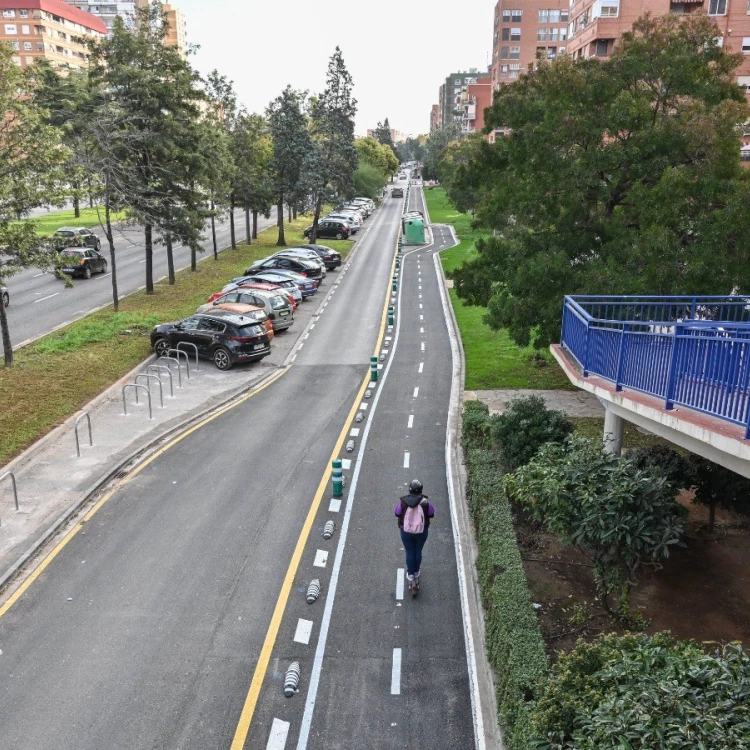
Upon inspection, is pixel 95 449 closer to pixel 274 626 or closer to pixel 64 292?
pixel 274 626

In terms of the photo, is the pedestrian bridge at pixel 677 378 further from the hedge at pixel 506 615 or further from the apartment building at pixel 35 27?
the apartment building at pixel 35 27

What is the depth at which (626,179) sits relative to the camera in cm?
1675

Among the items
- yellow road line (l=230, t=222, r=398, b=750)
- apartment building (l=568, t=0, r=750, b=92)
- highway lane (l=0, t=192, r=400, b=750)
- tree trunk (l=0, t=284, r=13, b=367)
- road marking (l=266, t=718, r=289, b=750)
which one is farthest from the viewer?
apartment building (l=568, t=0, r=750, b=92)

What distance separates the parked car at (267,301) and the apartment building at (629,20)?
26353 millimetres

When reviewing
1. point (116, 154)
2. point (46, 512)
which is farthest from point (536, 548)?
point (116, 154)

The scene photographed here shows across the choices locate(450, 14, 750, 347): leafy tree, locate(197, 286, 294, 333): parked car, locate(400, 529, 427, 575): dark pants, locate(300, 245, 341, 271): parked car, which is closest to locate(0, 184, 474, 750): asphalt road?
locate(400, 529, 427, 575): dark pants

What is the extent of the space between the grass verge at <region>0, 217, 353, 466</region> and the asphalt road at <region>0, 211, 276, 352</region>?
0.92m

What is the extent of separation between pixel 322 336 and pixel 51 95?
94.3ft

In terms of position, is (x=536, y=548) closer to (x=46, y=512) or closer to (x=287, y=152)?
(x=46, y=512)

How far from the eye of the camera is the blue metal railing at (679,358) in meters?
6.86

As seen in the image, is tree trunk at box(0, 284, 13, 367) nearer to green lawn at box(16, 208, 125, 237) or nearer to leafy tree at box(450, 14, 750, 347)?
leafy tree at box(450, 14, 750, 347)

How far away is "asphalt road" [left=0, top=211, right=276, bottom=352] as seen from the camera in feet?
87.4

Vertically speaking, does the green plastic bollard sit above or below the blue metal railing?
below

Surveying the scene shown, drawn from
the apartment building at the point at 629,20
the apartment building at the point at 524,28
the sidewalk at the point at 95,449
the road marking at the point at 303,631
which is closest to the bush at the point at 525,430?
the road marking at the point at 303,631
